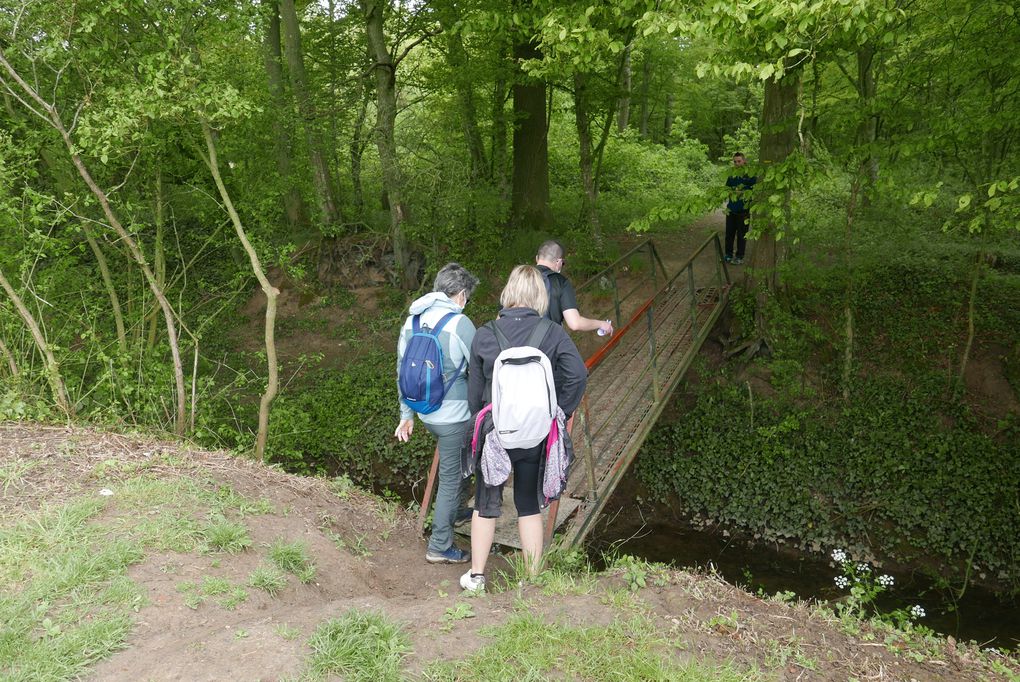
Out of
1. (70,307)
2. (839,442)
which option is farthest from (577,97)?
(70,307)

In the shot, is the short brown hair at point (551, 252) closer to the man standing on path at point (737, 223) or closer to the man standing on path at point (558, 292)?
the man standing on path at point (558, 292)

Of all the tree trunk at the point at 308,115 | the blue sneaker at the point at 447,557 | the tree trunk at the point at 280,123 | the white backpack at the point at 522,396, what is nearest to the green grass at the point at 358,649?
the white backpack at the point at 522,396

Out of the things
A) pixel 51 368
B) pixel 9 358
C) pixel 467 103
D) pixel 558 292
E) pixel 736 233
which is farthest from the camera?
pixel 467 103

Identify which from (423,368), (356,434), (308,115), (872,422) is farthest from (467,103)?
(423,368)

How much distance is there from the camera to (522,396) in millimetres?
3434

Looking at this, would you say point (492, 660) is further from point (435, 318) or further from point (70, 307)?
point (70, 307)

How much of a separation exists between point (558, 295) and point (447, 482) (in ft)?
5.07

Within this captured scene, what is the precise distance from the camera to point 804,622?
346 centimetres

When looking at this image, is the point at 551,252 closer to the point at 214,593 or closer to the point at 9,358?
the point at 214,593

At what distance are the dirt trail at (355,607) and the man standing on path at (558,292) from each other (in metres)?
1.79

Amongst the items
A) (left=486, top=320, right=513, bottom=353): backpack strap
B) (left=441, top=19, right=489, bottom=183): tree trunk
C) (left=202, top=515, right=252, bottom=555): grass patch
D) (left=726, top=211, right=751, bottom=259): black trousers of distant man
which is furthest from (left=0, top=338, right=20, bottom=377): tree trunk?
(left=726, top=211, right=751, bottom=259): black trousers of distant man

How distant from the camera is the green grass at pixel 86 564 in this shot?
109 inches

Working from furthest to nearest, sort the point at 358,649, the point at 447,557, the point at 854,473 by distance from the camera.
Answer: the point at 854,473, the point at 447,557, the point at 358,649

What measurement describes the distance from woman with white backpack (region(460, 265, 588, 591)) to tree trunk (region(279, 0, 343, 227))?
779 cm
